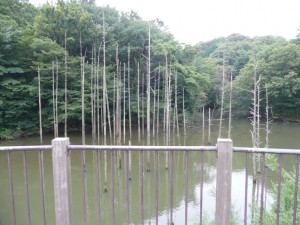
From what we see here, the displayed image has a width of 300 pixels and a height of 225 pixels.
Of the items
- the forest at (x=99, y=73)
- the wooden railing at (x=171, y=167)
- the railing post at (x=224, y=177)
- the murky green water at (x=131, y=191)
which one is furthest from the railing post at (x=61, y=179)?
the forest at (x=99, y=73)

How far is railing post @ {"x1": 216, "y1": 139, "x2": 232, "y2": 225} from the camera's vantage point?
1.71m

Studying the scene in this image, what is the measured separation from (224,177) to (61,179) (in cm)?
116

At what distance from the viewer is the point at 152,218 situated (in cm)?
646

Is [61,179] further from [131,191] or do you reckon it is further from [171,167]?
[131,191]

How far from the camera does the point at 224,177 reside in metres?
1.71

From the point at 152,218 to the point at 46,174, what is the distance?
4.75 m

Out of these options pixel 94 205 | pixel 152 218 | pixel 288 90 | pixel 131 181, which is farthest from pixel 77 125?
pixel 288 90

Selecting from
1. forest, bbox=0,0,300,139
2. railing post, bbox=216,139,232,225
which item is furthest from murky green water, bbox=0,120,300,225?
railing post, bbox=216,139,232,225

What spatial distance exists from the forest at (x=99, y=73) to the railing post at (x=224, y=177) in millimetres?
7757

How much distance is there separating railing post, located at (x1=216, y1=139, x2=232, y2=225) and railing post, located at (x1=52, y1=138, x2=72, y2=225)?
108cm

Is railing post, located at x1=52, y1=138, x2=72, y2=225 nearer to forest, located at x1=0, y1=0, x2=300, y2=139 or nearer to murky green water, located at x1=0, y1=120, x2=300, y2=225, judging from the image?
murky green water, located at x1=0, y1=120, x2=300, y2=225

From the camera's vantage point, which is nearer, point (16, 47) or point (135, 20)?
point (16, 47)

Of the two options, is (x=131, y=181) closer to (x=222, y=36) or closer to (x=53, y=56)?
(x=53, y=56)

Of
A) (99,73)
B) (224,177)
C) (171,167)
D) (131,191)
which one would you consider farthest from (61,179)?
(99,73)
